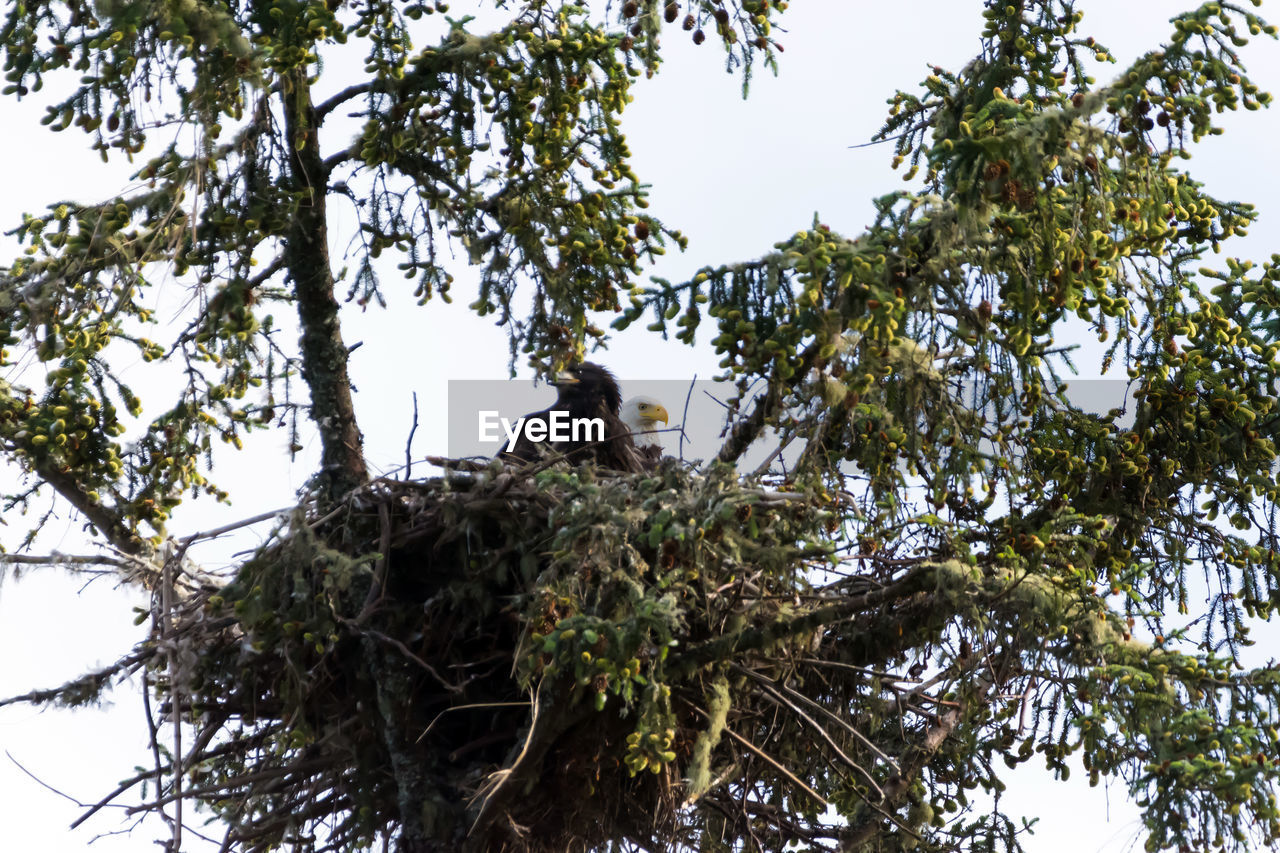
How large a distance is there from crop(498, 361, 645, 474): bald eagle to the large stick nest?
1626mm

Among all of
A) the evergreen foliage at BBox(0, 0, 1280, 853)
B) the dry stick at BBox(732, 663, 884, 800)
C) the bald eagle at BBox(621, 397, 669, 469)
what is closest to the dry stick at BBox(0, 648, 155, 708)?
the evergreen foliage at BBox(0, 0, 1280, 853)

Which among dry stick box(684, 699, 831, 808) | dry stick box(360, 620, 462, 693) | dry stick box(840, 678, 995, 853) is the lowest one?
dry stick box(840, 678, 995, 853)

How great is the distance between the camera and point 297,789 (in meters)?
6.20

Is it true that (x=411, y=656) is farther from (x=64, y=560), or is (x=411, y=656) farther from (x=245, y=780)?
(x=64, y=560)

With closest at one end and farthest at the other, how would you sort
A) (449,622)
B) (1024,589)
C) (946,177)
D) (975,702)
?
(946,177) < (1024,589) < (449,622) < (975,702)

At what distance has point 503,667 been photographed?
6086 millimetres

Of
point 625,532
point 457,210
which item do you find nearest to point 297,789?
point 625,532

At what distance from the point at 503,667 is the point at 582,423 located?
2.78m

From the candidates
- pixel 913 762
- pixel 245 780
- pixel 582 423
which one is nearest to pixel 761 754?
pixel 913 762

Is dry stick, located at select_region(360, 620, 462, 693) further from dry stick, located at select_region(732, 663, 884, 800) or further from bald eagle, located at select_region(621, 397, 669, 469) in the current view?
bald eagle, located at select_region(621, 397, 669, 469)

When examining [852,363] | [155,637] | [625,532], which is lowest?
[155,637]

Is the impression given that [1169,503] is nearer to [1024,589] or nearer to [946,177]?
[1024,589]

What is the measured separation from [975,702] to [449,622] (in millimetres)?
2220

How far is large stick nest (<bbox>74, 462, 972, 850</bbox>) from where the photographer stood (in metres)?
5.40
